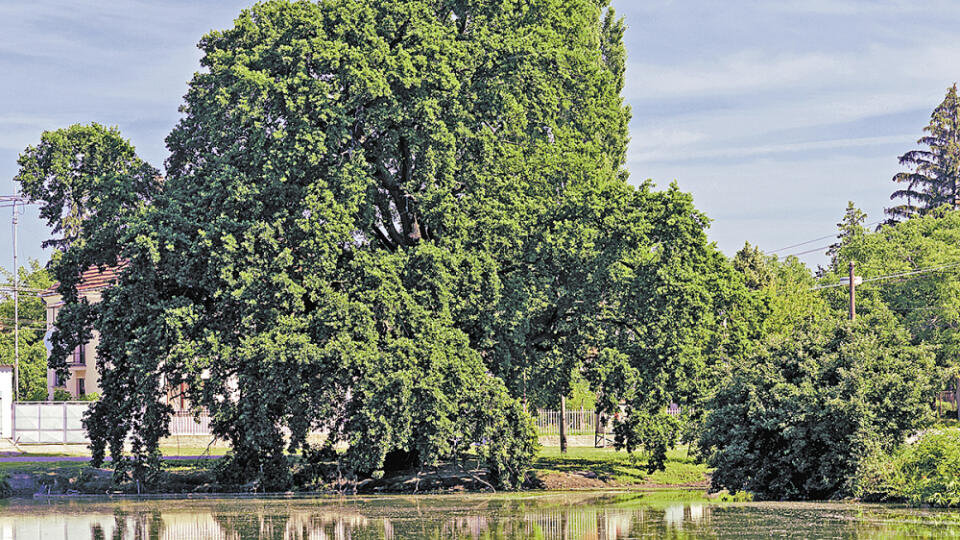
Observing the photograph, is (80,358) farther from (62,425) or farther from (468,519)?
(468,519)

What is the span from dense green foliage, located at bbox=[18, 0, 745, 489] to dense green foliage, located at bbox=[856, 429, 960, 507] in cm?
934

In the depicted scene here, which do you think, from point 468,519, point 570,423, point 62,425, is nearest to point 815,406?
point 468,519

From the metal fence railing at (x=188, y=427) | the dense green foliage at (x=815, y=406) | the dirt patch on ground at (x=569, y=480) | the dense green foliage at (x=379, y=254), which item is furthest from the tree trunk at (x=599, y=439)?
the dense green foliage at (x=815, y=406)

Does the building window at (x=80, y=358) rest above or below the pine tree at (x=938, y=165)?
below

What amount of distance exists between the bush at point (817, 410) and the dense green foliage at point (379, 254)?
647 cm

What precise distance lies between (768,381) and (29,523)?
53.5ft

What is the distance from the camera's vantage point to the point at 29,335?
92.4 meters

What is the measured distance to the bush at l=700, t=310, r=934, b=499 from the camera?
2594 centimetres

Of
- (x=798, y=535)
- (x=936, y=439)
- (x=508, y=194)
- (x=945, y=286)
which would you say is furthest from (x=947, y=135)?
(x=798, y=535)

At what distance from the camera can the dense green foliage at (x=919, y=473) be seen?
2359cm

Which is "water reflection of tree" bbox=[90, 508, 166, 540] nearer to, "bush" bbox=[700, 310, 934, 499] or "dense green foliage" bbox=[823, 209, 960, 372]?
"bush" bbox=[700, 310, 934, 499]

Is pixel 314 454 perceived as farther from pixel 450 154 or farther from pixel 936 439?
pixel 936 439

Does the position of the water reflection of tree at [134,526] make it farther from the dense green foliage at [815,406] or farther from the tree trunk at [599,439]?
the tree trunk at [599,439]

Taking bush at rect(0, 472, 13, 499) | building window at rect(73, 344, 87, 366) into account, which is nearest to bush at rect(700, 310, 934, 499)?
bush at rect(0, 472, 13, 499)
